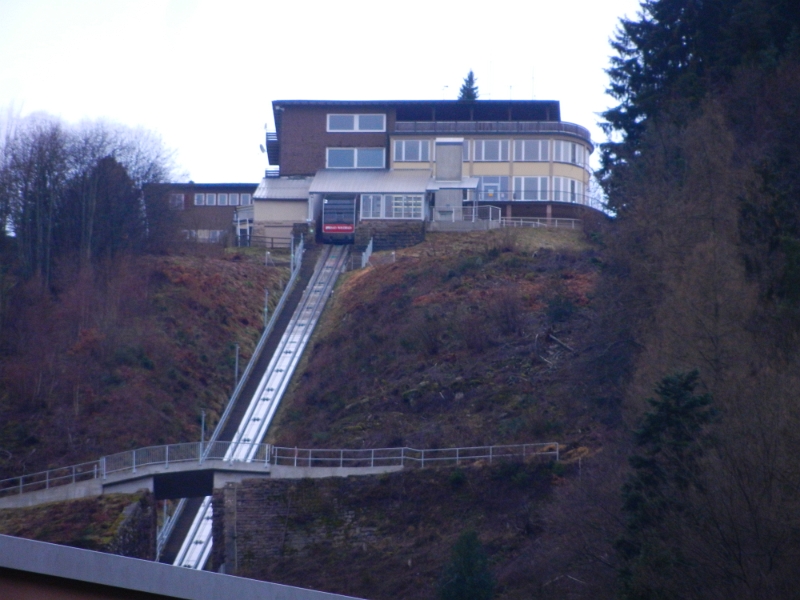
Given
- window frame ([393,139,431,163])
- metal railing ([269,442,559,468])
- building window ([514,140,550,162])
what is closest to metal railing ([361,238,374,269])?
window frame ([393,139,431,163])

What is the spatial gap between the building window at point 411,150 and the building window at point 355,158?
1.32 meters

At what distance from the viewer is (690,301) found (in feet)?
71.6

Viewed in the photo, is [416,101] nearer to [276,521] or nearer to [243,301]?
[243,301]

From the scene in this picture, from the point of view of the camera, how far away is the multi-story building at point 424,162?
57156 millimetres

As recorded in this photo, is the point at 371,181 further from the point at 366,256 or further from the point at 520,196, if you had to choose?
the point at 520,196

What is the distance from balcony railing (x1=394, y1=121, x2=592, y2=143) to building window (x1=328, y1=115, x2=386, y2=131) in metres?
1.97

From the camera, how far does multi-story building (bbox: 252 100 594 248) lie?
57.2 metres

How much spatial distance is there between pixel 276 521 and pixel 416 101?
40057 mm

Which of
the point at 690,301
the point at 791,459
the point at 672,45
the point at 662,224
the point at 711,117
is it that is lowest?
the point at 791,459

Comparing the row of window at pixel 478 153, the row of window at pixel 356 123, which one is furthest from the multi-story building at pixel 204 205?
the row of window at pixel 356 123

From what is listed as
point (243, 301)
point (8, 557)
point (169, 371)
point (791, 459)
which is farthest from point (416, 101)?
point (8, 557)

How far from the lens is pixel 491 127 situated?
60.2m

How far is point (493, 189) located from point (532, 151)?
133 inches

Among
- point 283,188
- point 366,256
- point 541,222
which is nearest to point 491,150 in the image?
point 541,222
